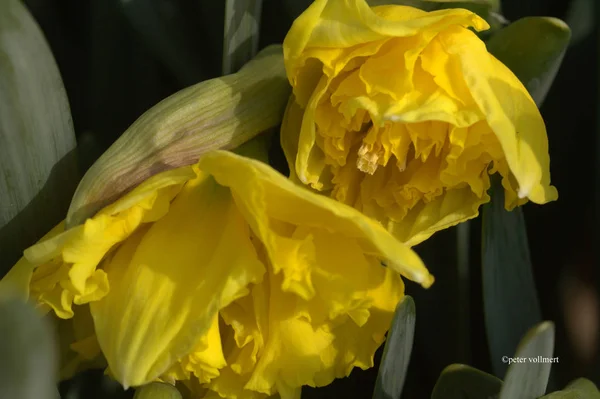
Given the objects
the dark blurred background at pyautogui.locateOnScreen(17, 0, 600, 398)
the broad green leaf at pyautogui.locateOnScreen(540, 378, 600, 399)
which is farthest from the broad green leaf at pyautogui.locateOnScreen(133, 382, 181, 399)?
the broad green leaf at pyautogui.locateOnScreen(540, 378, 600, 399)

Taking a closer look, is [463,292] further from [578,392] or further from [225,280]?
[225,280]

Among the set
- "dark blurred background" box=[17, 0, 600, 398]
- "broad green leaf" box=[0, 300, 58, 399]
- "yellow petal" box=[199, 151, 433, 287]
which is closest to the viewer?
"broad green leaf" box=[0, 300, 58, 399]

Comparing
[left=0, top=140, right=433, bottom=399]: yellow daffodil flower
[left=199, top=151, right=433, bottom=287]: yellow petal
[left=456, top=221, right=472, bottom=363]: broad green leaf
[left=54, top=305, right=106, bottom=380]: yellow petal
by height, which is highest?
[left=199, top=151, right=433, bottom=287]: yellow petal

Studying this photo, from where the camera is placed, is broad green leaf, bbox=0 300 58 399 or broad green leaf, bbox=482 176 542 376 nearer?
broad green leaf, bbox=0 300 58 399

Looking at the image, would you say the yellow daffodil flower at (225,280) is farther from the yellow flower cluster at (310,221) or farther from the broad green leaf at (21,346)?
the broad green leaf at (21,346)

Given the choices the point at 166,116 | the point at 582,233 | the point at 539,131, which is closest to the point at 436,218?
the point at 539,131

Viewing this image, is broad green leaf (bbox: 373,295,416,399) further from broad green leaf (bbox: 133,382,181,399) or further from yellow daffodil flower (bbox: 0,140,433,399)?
broad green leaf (bbox: 133,382,181,399)

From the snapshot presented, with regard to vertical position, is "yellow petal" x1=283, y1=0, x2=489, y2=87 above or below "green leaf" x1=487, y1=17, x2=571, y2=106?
above
